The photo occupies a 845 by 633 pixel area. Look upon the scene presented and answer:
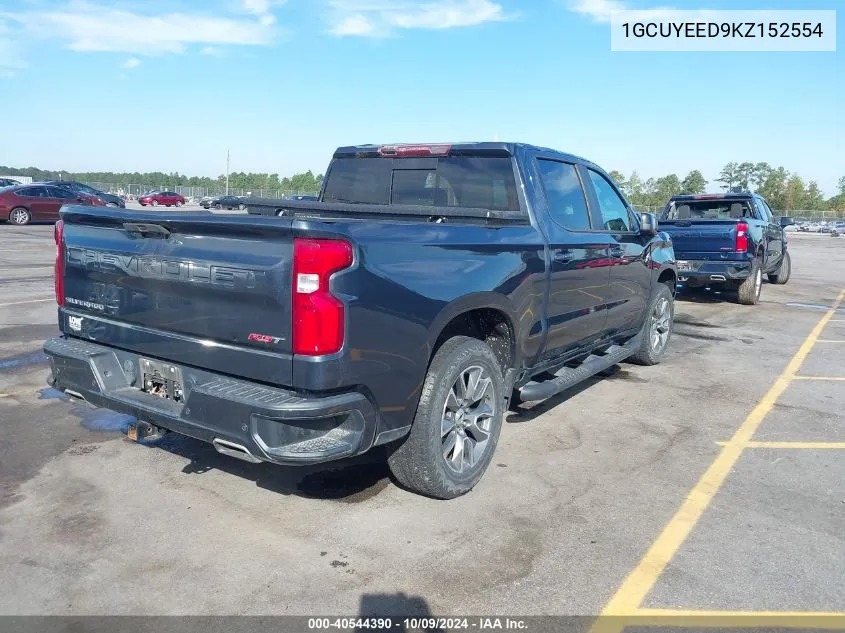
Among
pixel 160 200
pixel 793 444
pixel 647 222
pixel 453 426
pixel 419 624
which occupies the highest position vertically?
pixel 160 200

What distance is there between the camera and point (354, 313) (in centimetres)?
311

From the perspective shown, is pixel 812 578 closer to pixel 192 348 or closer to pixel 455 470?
pixel 455 470

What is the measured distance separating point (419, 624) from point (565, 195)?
3.33 meters

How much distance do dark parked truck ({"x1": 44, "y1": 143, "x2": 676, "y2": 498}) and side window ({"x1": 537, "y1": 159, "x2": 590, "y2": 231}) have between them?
2cm

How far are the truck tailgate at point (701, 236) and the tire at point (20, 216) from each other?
77.2 feet

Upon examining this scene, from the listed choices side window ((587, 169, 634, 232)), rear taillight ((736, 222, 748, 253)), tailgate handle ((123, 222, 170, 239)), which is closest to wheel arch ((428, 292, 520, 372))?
tailgate handle ((123, 222, 170, 239))

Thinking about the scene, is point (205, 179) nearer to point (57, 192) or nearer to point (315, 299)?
point (57, 192)

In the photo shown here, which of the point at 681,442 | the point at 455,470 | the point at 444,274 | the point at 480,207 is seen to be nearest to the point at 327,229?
the point at 444,274

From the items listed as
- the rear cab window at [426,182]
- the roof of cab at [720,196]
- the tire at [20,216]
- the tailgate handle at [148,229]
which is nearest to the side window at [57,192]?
the tire at [20,216]

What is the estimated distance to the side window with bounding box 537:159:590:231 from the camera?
497cm

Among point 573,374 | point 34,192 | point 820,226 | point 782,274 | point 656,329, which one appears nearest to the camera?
point 573,374

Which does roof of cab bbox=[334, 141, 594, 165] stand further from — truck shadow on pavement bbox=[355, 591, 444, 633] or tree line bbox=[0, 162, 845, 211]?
tree line bbox=[0, 162, 845, 211]

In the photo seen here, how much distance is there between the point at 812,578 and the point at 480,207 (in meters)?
2.90

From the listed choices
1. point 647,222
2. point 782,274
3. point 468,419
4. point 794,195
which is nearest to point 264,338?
point 468,419
